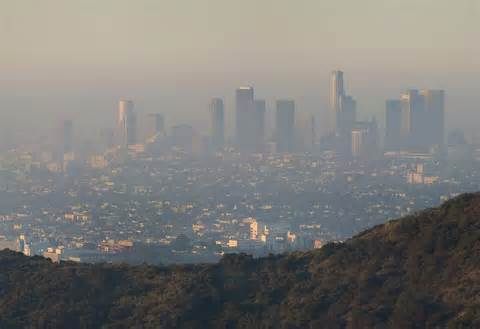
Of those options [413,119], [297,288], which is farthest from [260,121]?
[297,288]

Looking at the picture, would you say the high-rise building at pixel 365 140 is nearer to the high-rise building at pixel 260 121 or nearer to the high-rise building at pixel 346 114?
the high-rise building at pixel 346 114

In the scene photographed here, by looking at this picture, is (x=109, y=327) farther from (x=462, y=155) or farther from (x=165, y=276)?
(x=462, y=155)

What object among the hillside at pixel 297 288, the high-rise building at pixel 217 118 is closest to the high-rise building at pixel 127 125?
the high-rise building at pixel 217 118

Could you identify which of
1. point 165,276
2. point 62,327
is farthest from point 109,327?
point 165,276

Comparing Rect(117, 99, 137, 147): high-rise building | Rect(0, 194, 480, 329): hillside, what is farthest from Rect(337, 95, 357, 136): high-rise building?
Rect(0, 194, 480, 329): hillside

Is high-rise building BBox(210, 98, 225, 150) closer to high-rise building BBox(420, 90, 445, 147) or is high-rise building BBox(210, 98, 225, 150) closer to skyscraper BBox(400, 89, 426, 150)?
skyscraper BBox(400, 89, 426, 150)

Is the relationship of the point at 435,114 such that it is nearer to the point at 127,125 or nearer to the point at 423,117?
the point at 423,117
